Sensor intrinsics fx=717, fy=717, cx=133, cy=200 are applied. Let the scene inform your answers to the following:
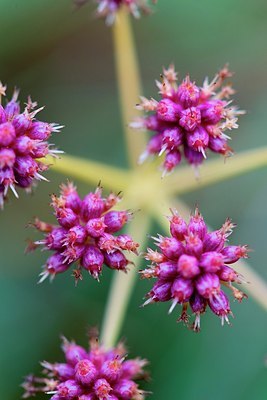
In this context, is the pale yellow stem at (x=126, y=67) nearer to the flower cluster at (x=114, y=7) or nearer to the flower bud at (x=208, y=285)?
the flower cluster at (x=114, y=7)

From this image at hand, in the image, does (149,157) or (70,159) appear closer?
(70,159)

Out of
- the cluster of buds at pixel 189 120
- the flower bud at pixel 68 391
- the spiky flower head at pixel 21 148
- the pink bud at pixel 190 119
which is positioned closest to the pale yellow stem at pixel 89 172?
the spiky flower head at pixel 21 148

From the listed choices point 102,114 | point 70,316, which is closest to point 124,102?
point 102,114

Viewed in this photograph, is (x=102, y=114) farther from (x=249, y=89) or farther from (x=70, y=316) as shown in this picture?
(x=70, y=316)

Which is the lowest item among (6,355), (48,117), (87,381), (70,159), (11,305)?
(87,381)

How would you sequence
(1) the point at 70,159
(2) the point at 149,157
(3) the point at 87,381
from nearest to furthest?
1. (3) the point at 87,381
2. (1) the point at 70,159
3. (2) the point at 149,157

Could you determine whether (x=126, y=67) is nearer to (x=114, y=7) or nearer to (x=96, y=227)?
(x=114, y=7)
